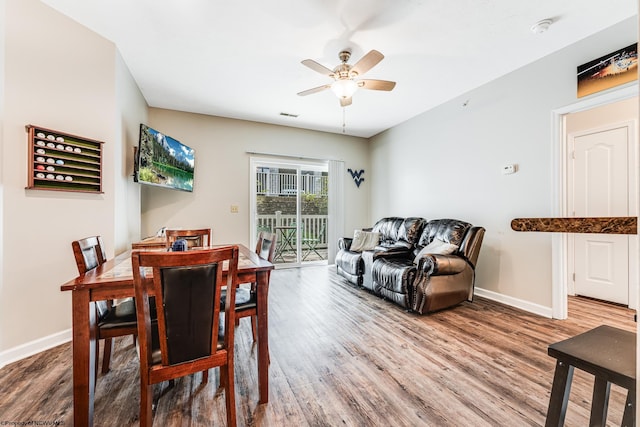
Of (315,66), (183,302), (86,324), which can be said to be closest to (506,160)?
(315,66)

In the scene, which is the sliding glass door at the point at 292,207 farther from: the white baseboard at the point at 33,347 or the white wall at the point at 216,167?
the white baseboard at the point at 33,347

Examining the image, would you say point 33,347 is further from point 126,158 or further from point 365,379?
point 365,379

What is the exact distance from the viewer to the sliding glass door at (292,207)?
5059 mm

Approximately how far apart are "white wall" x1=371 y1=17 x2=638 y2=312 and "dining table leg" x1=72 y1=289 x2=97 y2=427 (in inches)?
151

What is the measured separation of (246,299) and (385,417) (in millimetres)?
1085

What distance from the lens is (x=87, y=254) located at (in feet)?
5.51

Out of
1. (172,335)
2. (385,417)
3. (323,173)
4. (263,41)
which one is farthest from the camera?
(323,173)

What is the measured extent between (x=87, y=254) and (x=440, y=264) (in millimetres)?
2981

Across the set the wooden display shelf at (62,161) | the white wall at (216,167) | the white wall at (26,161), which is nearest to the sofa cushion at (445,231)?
the white wall at (216,167)

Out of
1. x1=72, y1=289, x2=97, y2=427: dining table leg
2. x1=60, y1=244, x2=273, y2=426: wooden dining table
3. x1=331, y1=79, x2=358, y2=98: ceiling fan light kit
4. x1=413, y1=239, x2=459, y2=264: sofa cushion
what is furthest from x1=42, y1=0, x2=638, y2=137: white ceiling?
x1=72, y1=289, x2=97, y2=427: dining table leg

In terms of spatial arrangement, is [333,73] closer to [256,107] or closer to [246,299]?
[256,107]

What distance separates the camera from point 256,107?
13.7 feet

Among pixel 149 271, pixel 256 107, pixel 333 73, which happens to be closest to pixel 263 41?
pixel 333 73

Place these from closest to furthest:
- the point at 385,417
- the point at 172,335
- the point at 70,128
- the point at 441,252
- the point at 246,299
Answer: the point at 172,335, the point at 385,417, the point at 246,299, the point at 70,128, the point at 441,252
